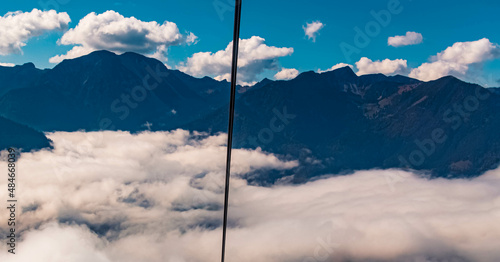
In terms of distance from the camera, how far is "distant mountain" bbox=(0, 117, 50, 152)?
183 meters

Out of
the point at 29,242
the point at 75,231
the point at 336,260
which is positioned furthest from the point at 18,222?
the point at 336,260

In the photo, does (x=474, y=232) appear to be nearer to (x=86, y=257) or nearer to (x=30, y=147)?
(x=86, y=257)

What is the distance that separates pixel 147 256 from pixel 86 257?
30.5 metres

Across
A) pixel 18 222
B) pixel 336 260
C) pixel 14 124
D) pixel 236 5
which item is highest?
pixel 14 124

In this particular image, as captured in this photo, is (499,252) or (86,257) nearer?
(86,257)

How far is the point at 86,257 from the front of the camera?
566 feet

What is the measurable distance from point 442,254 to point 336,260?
168ft

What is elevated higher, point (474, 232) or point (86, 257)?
point (474, 232)

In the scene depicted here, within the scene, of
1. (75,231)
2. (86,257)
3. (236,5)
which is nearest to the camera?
(236,5)

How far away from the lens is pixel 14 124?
194125 mm

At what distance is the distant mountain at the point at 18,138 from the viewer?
18338 centimetres

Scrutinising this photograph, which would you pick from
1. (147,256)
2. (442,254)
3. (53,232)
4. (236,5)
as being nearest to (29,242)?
(53,232)

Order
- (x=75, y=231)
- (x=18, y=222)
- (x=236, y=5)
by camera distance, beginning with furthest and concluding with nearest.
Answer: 1. (x=75, y=231)
2. (x=18, y=222)
3. (x=236, y=5)

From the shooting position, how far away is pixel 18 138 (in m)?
186
